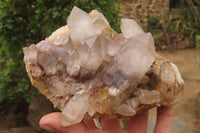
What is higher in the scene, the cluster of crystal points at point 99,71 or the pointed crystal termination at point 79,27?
the pointed crystal termination at point 79,27

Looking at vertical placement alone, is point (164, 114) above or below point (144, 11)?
above

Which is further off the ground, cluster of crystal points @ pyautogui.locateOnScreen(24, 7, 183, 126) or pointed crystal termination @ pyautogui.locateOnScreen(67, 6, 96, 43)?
pointed crystal termination @ pyautogui.locateOnScreen(67, 6, 96, 43)

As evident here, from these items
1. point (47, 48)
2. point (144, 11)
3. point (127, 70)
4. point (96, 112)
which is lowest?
point (144, 11)

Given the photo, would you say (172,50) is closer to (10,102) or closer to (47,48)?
(10,102)

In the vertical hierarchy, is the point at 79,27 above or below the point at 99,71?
above

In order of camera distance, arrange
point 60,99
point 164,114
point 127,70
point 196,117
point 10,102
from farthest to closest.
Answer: point 196,117
point 10,102
point 164,114
point 60,99
point 127,70

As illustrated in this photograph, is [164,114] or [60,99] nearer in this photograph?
[60,99]

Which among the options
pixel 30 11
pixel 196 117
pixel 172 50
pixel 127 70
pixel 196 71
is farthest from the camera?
pixel 172 50

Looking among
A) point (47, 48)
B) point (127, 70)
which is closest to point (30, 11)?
point (47, 48)
